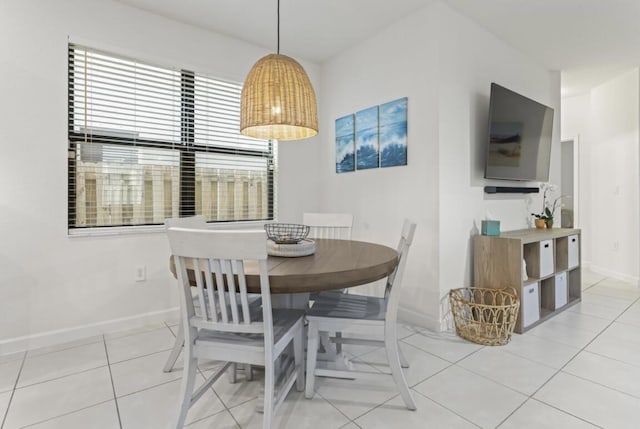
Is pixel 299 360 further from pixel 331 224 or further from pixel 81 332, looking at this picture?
pixel 81 332

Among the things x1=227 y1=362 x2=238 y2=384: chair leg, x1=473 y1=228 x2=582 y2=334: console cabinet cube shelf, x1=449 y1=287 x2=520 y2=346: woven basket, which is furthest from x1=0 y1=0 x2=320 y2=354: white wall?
x1=473 y1=228 x2=582 y2=334: console cabinet cube shelf

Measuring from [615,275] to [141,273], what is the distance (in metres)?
5.47

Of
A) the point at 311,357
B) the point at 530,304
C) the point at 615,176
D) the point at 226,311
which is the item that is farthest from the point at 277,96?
the point at 615,176

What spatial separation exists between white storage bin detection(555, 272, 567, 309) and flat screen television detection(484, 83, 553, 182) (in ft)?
3.20

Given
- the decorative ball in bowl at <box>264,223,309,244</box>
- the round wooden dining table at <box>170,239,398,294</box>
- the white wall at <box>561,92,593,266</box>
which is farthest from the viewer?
the white wall at <box>561,92,593,266</box>

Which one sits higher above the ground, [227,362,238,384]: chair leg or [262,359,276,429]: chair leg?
[262,359,276,429]: chair leg

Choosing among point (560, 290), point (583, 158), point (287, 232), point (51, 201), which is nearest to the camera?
point (287, 232)

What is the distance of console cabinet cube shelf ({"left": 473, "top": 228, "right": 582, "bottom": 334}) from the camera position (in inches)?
102

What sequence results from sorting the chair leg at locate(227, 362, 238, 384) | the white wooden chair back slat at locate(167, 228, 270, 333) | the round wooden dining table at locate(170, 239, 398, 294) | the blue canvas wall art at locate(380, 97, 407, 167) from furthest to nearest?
the blue canvas wall art at locate(380, 97, 407, 167)
the chair leg at locate(227, 362, 238, 384)
the round wooden dining table at locate(170, 239, 398, 294)
the white wooden chair back slat at locate(167, 228, 270, 333)

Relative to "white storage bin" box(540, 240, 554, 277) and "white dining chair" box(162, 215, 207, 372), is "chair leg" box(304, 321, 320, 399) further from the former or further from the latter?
"white storage bin" box(540, 240, 554, 277)

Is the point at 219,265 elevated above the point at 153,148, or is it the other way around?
the point at 153,148

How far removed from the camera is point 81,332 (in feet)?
8.27

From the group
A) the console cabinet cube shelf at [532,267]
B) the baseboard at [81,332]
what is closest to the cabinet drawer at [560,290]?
the console cabinet cube shelf at [532,267]

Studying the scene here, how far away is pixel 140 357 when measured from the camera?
2.22 meters
